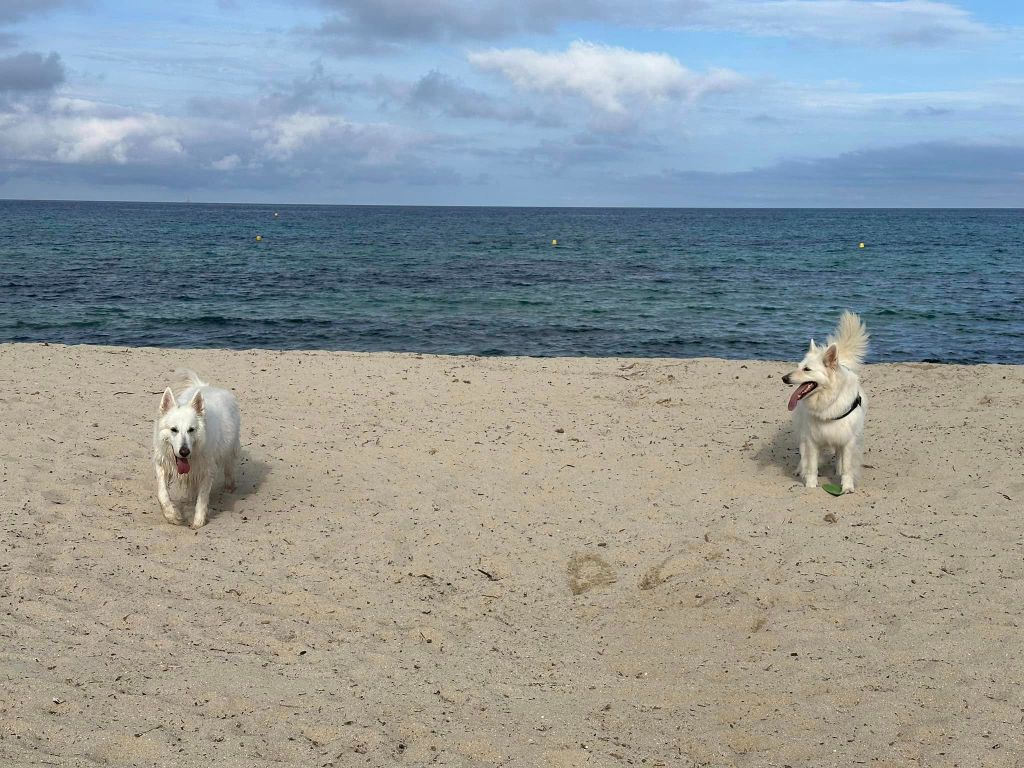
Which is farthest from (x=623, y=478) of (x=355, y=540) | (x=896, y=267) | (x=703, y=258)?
(x=703, y=258)

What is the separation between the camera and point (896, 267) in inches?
1581

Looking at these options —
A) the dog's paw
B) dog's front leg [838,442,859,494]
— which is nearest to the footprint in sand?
dog's front leg [838,442,859,494]

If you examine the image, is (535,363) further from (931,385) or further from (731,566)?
(731,566)

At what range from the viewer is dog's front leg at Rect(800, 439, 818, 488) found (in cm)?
850

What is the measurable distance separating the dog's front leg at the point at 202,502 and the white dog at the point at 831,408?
531cm

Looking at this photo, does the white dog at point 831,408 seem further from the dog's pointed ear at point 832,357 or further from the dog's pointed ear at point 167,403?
the dog's pointed ear at point 167,403

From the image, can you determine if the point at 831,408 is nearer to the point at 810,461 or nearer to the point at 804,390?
the point at 804,390

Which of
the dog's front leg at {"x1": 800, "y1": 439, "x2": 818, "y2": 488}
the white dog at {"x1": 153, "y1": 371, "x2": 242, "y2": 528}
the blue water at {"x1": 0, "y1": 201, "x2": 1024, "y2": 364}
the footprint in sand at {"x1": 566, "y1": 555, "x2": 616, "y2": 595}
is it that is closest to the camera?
the footprint in sand at {"x1": 566, "y1": 555, "x2": 616, "y2": 595}

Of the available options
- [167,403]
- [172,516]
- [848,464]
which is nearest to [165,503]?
[172,516]

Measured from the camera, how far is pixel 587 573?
6.77 m

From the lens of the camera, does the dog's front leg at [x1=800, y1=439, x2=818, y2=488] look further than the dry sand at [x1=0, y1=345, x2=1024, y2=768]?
Yes

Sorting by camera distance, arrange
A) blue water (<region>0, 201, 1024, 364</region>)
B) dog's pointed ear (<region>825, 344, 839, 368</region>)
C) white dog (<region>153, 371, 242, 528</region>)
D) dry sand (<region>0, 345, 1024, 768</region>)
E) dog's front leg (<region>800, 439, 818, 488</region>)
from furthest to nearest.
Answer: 1. blue water (<region>0, 201, 1024, 364</region>)
2. dog's front leg (<region>800, 439, 818, 488</region>)
3. dog's pointed ear (<region>825, 344, 839, 368</region>)
4. white dog (<region>153, 371, 242, 528</region>)
5. dry sand (<region>0, 345, 1024, 768</region>)

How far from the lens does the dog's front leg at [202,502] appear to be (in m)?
7.29

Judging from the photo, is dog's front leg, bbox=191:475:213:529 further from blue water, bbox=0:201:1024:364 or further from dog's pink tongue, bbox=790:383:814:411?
blue water, bbox=0:201:1024:364
